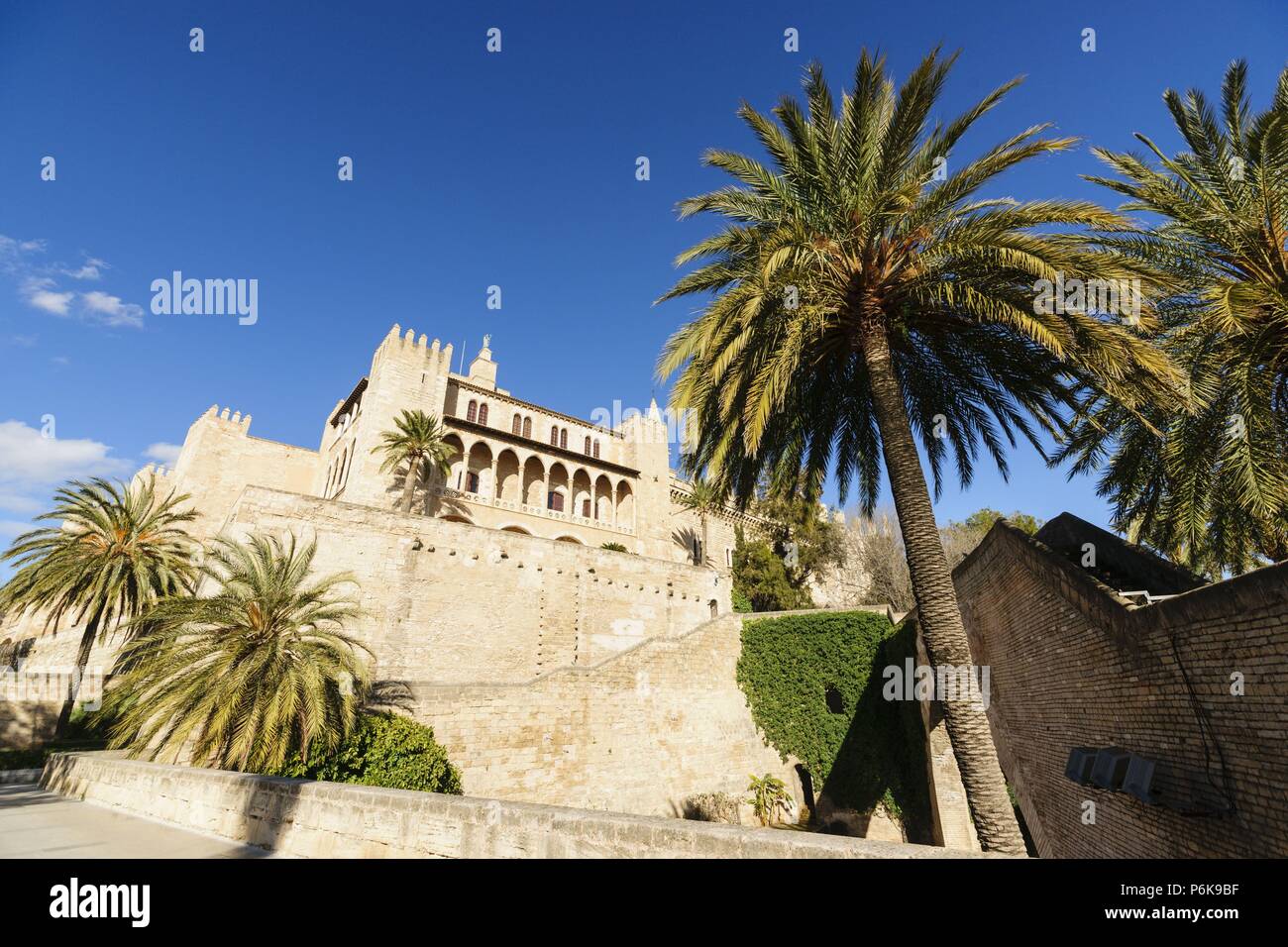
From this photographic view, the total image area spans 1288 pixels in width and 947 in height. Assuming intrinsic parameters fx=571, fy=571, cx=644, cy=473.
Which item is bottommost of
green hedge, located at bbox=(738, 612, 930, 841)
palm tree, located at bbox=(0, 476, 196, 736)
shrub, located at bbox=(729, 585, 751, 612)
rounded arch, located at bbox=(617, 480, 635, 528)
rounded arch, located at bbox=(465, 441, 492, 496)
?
green hedge, located at bbox=(738, 612, 930, 841)

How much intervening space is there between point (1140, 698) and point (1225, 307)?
5.47 m

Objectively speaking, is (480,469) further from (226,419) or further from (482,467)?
(226,419)

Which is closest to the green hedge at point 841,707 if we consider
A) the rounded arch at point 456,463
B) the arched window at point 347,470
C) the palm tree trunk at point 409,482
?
the palm tree trunk at point 409,482

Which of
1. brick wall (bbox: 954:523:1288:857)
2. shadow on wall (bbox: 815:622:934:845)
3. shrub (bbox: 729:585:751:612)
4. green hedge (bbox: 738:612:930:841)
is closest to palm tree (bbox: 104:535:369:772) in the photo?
→ brick wall (bbox: 954:523:1288:857)

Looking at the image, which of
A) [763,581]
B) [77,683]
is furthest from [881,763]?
[77,683]

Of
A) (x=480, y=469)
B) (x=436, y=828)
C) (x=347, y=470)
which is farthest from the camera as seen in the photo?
(x=480, y=469)

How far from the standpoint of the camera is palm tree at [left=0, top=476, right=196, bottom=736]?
1759cm

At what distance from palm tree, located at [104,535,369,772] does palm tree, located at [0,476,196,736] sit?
7.80 metres

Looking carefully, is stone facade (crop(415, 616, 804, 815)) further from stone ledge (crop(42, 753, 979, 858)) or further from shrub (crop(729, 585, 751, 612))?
shrub (crop(729, 585, 751, 612))

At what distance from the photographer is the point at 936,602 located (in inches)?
318

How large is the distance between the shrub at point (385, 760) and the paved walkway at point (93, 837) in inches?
106

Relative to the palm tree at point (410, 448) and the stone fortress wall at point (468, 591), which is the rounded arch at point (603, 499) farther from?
the stone fortress wall at point (468, 591)
